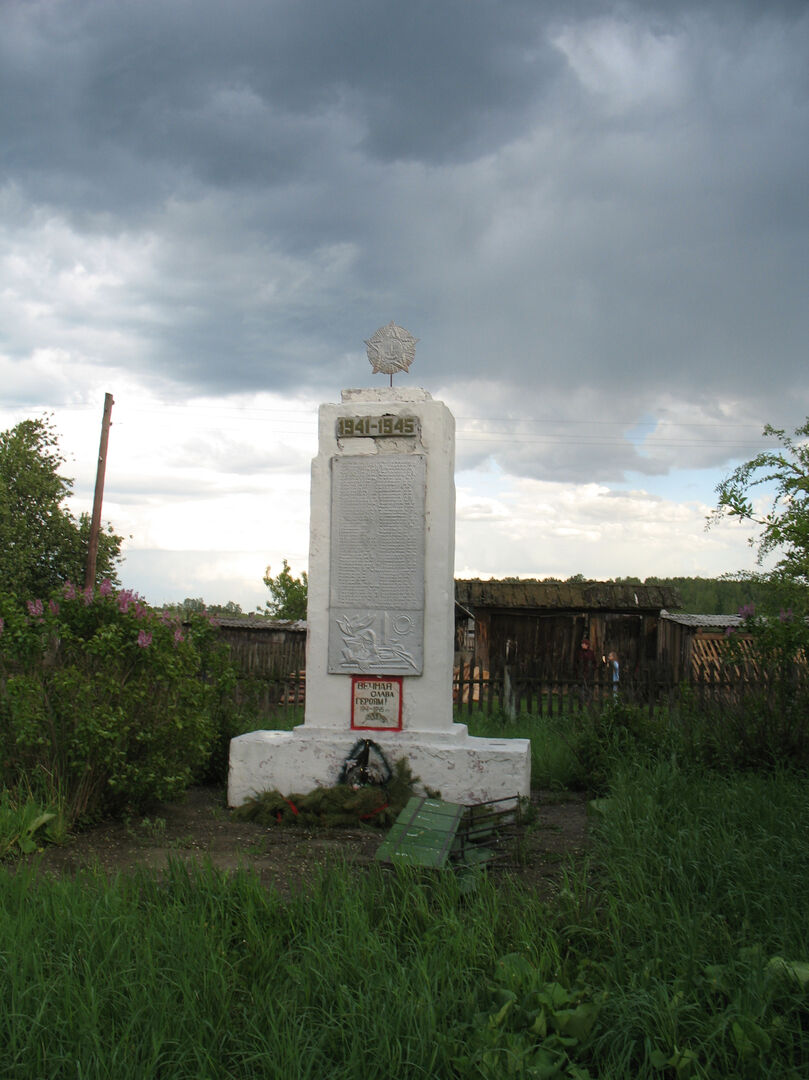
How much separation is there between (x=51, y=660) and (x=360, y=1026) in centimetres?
362

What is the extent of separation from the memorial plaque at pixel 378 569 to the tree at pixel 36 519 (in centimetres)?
1879

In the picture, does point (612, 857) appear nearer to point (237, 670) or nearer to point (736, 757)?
point (736, 757)

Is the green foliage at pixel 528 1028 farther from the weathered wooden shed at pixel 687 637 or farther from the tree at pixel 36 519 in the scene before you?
the tree at pixel 36 519

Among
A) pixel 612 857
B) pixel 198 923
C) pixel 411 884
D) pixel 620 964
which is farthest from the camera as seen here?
pixel 612 857

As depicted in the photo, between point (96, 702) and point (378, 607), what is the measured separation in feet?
6.55

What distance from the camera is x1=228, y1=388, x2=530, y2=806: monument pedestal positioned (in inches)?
249

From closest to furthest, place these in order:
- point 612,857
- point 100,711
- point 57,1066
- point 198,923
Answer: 1. point 57,1066
2. point 198,923
3. point 612,857
4. point 100,711

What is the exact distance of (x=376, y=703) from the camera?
21.0ft

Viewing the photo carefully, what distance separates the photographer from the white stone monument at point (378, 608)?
633 cm

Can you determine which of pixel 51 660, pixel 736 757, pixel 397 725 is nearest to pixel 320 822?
pixel 397 725

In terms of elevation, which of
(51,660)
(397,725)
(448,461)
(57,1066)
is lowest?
(57,1066)

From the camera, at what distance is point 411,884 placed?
354 centimetres

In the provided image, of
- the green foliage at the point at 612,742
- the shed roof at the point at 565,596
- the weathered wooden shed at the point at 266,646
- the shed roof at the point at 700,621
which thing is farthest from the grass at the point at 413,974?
the shed roof at the point at 700,621

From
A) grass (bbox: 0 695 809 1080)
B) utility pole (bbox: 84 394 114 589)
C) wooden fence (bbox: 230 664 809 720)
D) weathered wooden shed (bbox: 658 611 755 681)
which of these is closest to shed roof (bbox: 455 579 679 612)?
weathered wooden shed (bbox: 658 611 755 681)
